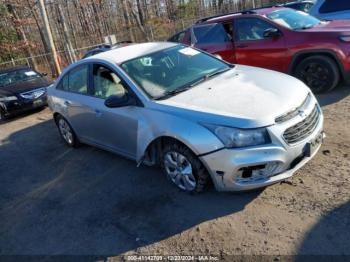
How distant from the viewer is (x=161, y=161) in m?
4.34

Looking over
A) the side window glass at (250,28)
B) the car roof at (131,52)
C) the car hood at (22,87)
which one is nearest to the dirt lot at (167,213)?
the car roof at (131,52)

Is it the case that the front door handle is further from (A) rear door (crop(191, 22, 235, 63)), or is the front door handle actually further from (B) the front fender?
(A) rear door (crop(191, 22, 235, 63))

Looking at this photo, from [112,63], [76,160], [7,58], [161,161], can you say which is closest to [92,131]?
[76,160]

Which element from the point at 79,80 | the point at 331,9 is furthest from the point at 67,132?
the point at 331,9

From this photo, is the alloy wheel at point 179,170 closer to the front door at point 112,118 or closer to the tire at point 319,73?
the front door at point 112,118

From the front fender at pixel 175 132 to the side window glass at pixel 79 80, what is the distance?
1.54m

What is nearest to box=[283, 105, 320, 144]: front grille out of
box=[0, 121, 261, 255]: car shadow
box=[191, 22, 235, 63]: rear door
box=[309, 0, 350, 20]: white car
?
box=[0, 121, 261, 255]: car shadow

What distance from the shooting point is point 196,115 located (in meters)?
3.77

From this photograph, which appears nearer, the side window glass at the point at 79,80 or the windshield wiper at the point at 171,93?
the windshield wiper at the point at 171,93

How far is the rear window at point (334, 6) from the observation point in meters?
8.77

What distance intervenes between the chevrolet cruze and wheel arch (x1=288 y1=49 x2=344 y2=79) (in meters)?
2.17

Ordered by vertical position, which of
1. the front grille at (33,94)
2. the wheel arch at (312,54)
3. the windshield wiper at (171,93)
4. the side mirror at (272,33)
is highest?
the side mirror at (272,33)

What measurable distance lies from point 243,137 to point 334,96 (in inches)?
147

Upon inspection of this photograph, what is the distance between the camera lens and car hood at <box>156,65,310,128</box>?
11.8 ft
